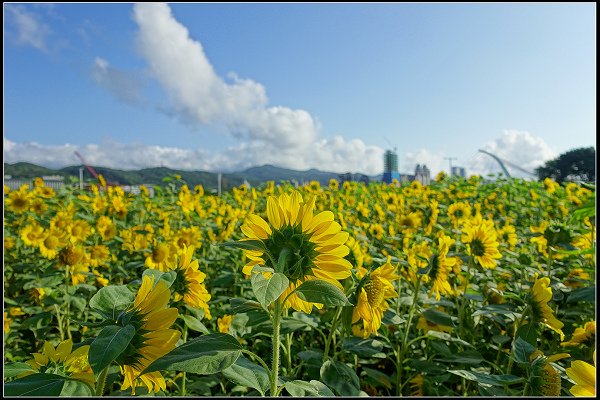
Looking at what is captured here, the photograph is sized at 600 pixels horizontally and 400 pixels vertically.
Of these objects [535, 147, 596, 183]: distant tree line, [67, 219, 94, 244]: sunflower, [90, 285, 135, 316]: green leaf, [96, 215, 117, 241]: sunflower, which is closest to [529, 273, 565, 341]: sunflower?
[90, 285, 135, 316]: green leaf

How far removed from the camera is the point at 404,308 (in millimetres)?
1768

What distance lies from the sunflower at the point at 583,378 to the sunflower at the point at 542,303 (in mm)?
520

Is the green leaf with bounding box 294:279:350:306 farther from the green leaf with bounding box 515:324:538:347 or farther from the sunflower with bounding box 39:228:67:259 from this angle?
the sunflower with bounding box 39:228:67:259

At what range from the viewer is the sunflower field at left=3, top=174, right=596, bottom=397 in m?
0.51

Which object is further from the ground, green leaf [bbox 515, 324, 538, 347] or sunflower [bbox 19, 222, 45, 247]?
sunflower [bbox 19, 222, 45, 247]

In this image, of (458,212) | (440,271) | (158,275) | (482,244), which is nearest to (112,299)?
(158,275)

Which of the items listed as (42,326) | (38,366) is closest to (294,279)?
(38,366)

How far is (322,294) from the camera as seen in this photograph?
48 centimetres

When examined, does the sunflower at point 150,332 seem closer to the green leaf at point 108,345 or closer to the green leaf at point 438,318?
the green leaf at point 108,345

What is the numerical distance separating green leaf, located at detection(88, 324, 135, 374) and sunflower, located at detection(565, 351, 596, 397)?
59 cm

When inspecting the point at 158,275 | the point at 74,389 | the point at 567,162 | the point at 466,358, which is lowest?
the point at 466,358

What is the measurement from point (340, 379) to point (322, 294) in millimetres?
494

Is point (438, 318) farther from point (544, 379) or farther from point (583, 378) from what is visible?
point (583, 378)

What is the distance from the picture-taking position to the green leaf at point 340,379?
863mm
